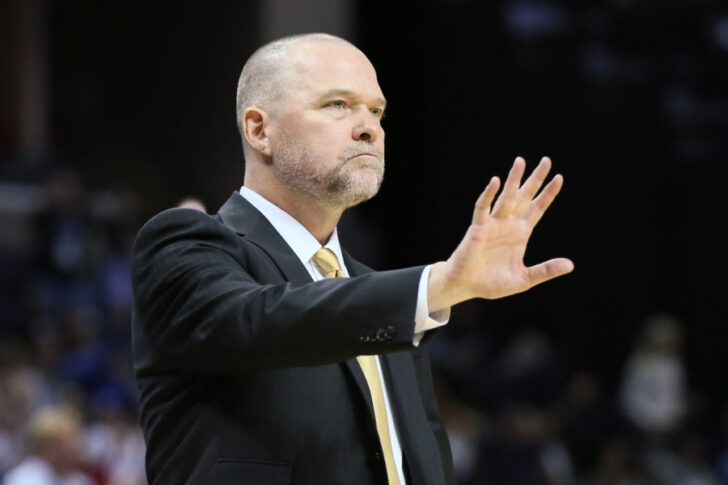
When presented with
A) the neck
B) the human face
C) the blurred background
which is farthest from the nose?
the blurred background

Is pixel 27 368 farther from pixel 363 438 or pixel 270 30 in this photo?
pixel 363 438

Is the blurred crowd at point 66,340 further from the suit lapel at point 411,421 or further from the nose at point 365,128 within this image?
the nose at point 365,128

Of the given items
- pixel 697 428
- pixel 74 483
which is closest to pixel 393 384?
pixel 74 483

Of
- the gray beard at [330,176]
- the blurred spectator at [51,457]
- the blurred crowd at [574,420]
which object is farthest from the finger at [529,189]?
the blurred crowd at [574,420]

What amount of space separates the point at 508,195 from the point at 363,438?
0.53m

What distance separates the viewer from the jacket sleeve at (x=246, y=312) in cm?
201

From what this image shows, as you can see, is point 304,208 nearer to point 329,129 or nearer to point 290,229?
point 290,229

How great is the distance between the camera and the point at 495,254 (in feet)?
6.63

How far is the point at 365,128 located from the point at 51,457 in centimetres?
474

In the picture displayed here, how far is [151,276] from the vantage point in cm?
219

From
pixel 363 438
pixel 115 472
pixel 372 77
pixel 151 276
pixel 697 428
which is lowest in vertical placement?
pixel 697 428

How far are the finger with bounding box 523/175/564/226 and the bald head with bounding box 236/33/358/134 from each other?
57cm

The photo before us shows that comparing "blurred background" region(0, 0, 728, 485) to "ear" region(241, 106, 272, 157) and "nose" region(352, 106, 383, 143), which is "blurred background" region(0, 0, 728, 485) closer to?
"ear" region(241, 106, 272, 157)

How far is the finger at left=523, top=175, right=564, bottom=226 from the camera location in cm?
207
